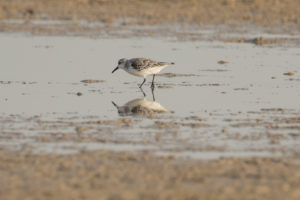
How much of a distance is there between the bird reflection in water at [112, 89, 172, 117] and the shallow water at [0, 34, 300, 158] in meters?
0.15

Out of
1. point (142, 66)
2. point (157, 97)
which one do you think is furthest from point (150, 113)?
point (142, 66)

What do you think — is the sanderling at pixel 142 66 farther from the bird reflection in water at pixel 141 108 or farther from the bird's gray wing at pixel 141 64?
the bird reflection in water at pixel 141 108

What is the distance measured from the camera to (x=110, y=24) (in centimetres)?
2858

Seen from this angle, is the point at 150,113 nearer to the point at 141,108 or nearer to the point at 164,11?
the point at 141,108

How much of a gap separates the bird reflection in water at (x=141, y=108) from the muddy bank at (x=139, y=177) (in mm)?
3250

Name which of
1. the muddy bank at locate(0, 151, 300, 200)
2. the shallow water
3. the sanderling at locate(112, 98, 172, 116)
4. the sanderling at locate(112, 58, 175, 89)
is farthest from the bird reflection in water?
the muddy bank at locate(0, 151, 300, 200)

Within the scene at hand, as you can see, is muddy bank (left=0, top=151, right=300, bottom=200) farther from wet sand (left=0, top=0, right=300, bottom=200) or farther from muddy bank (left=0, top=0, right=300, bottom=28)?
muddy bank (left=0, top=0, right=300, bottom=28)

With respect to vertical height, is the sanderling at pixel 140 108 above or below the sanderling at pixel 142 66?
below

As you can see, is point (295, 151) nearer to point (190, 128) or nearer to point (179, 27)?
point (190, 128)

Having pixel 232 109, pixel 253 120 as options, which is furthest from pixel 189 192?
pixel 232 109

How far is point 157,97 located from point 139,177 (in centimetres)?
626

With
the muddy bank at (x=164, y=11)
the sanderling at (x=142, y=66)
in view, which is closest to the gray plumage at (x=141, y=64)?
the sanderling at (x=142, y=66)

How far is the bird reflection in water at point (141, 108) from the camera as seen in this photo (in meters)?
13.5

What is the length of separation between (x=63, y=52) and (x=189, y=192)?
13.8 m
